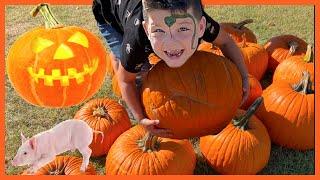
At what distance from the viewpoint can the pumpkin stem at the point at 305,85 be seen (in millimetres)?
3943

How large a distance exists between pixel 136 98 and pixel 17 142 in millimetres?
1669

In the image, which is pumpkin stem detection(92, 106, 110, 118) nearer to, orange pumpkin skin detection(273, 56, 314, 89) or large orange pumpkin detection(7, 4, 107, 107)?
large orange pumpkin detection(7, 4, 107, 107)

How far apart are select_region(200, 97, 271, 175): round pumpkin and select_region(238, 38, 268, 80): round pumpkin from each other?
2.92ft

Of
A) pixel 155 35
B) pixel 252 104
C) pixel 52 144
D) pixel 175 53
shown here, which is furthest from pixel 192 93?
pixel 52 144

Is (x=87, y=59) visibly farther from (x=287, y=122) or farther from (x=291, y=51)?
(x=291, y=51)

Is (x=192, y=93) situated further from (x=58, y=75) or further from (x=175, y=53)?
(x=58, y=75)

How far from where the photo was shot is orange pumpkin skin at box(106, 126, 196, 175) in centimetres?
347

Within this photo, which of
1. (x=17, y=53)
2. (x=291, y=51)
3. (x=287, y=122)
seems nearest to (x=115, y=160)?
(x=17, y=53)

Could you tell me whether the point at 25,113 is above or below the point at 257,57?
below

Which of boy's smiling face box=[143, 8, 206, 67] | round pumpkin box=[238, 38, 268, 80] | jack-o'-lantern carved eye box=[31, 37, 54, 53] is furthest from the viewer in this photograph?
round pumpkin box=[238, 38, 268, 80]

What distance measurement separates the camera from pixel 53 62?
11.8 feet

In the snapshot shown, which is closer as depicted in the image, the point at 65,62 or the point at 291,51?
the point at 65,62

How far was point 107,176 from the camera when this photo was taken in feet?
11.9

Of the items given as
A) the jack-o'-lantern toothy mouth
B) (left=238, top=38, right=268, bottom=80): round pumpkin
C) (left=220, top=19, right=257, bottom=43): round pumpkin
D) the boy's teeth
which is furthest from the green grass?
the boy's teeth
